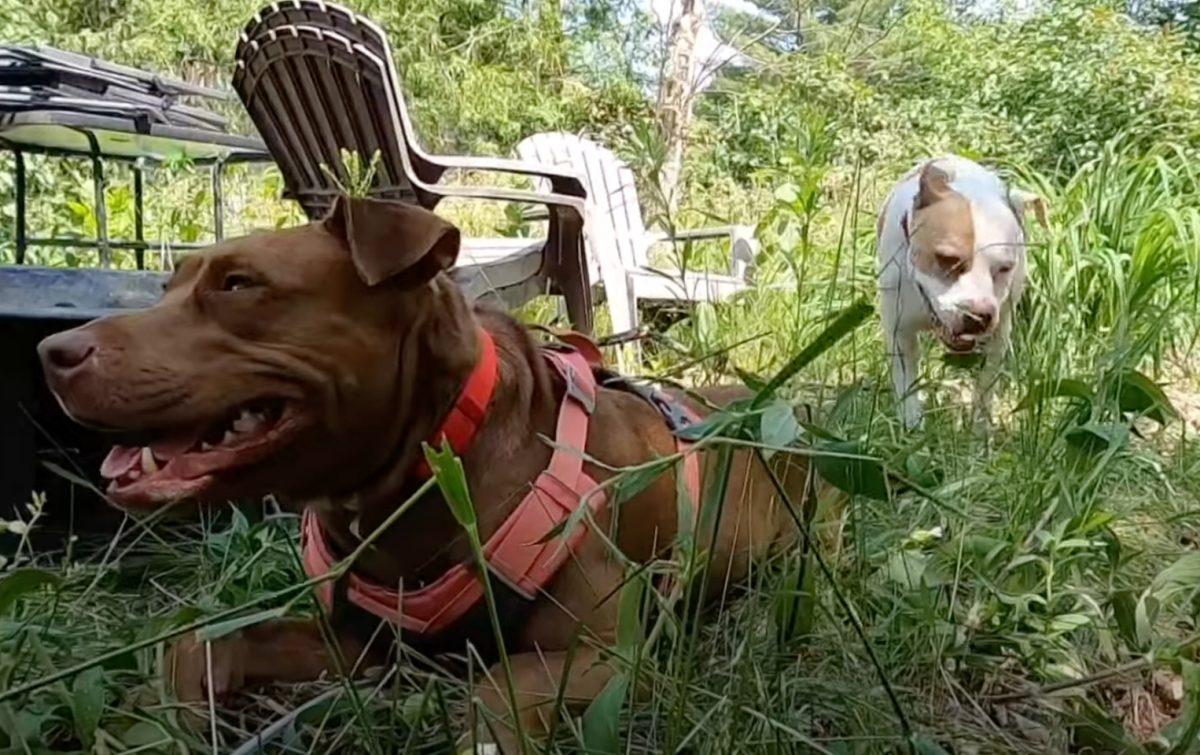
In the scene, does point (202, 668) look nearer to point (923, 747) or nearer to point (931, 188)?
point (923, 747)

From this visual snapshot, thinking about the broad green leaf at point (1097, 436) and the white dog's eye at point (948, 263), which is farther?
the white dog's eye at point (948, 263)

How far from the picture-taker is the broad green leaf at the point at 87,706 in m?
1.23

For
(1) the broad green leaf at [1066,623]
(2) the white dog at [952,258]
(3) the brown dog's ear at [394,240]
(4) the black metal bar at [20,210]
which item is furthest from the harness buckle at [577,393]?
(4) the black metal bar at [20,210]

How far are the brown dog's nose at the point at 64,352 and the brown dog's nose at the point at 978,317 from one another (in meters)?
2.18

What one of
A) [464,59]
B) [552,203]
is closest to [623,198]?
[552,203]

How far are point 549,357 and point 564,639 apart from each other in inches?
17.0

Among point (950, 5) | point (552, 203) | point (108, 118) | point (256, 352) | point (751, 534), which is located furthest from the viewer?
point (950, 5)

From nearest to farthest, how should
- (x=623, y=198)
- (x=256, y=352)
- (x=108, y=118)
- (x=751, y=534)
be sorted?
(x=256, y=352), (x=751, y=534), (x=108, y=118), (x=623, y=198)

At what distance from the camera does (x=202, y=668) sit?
4.83ft

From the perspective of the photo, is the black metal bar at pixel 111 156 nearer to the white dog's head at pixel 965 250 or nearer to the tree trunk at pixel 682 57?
the white dog's head at pixel 965 250

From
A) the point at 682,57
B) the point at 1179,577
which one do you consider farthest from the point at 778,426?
the point at 682,57

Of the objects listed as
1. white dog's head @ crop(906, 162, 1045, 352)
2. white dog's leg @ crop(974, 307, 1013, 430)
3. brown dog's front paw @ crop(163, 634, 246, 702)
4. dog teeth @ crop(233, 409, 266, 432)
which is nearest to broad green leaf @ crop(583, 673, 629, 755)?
brown dog's front paw @ crop(163, 634, 246, 702)

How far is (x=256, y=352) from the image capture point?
1446 millimetres

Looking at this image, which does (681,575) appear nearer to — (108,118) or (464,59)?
(108,118)
